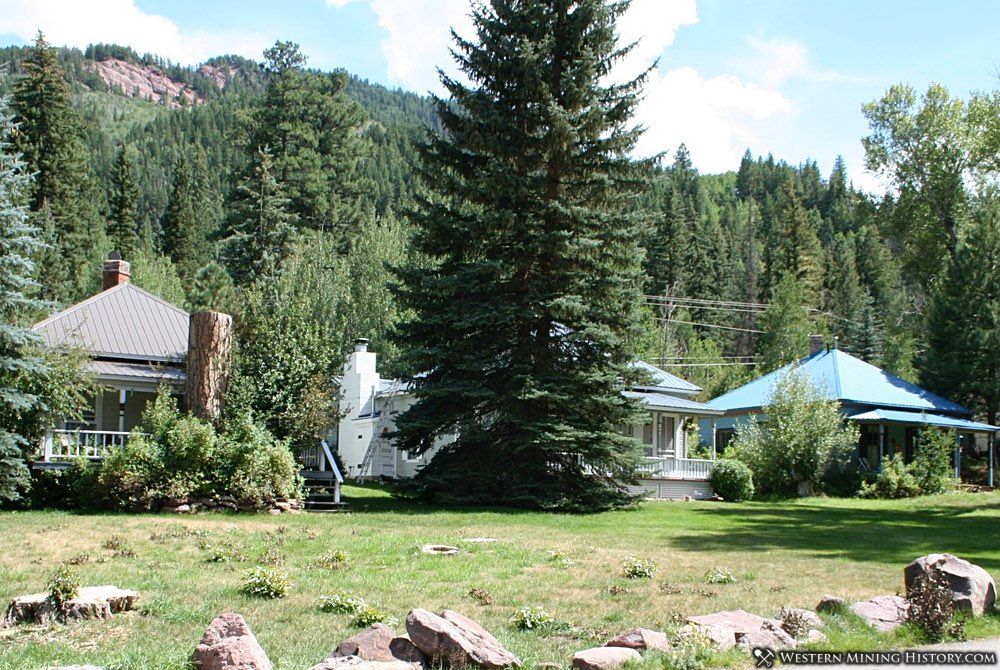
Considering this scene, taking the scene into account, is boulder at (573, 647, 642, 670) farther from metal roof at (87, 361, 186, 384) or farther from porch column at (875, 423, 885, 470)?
porch column at (875, 423, 885, 470)

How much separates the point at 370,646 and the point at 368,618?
1.61 m

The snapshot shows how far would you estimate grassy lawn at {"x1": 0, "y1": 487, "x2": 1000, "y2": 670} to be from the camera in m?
7.34

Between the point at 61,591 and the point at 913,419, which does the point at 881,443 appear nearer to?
the point at 913,419

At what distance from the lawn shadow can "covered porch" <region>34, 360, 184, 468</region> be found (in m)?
13.0

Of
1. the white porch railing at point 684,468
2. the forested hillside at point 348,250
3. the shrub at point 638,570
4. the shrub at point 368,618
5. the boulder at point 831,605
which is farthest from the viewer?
the white porch railing at point 684,468

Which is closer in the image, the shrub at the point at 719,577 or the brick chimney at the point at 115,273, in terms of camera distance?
the shrub at the point at 719,577

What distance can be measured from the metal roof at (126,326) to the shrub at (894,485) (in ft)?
77.7

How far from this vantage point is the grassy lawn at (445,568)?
24.1 ft

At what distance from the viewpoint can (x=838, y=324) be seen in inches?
3206

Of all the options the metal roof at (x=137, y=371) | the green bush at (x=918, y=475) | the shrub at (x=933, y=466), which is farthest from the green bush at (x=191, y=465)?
the shrub at (x=933, y=466)

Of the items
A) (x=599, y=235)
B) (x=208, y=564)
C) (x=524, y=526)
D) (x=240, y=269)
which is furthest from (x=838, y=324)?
(x=208, y=564)

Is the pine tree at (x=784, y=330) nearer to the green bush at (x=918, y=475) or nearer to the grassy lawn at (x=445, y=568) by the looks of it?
the green bush at (x=918, y=475)

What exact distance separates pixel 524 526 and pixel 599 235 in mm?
8254

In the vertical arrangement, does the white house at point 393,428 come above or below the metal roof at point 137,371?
below
